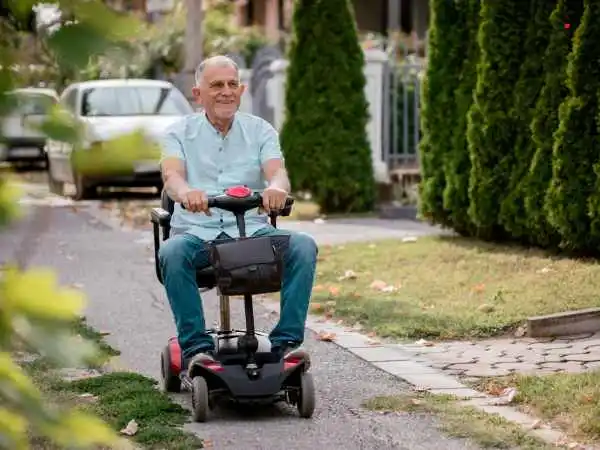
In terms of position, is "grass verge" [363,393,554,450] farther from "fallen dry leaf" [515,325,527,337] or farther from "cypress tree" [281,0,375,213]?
"cypress tree" [281,0,375,213]

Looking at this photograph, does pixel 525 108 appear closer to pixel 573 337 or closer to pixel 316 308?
pixel 316 308

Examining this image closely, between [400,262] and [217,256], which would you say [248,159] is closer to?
[217,256]

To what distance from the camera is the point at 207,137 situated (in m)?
5.91

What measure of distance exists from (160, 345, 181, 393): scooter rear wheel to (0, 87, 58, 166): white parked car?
4626mm

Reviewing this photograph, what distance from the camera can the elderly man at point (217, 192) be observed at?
549 cm

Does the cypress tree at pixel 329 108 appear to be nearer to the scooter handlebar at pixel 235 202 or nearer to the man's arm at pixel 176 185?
the man's arm at pixel 176 185

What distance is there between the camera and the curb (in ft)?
17.1

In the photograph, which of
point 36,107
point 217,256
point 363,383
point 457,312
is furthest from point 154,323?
point 36,107

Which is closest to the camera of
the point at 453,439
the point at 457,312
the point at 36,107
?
the point at 36,107

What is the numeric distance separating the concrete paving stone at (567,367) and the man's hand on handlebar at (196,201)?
1862 millimetres

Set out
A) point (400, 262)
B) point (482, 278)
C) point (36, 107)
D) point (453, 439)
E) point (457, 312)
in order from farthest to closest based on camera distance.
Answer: point (400, 262)
point (482, 278)
point (457, 312)
point (453, 439)
point (36, 107)

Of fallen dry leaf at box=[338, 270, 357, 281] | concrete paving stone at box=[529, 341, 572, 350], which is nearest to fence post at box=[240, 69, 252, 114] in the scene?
fallen dry leaf at box=[338, 270, 357, 281]

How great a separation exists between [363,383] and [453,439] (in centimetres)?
119

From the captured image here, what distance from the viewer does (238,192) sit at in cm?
542
